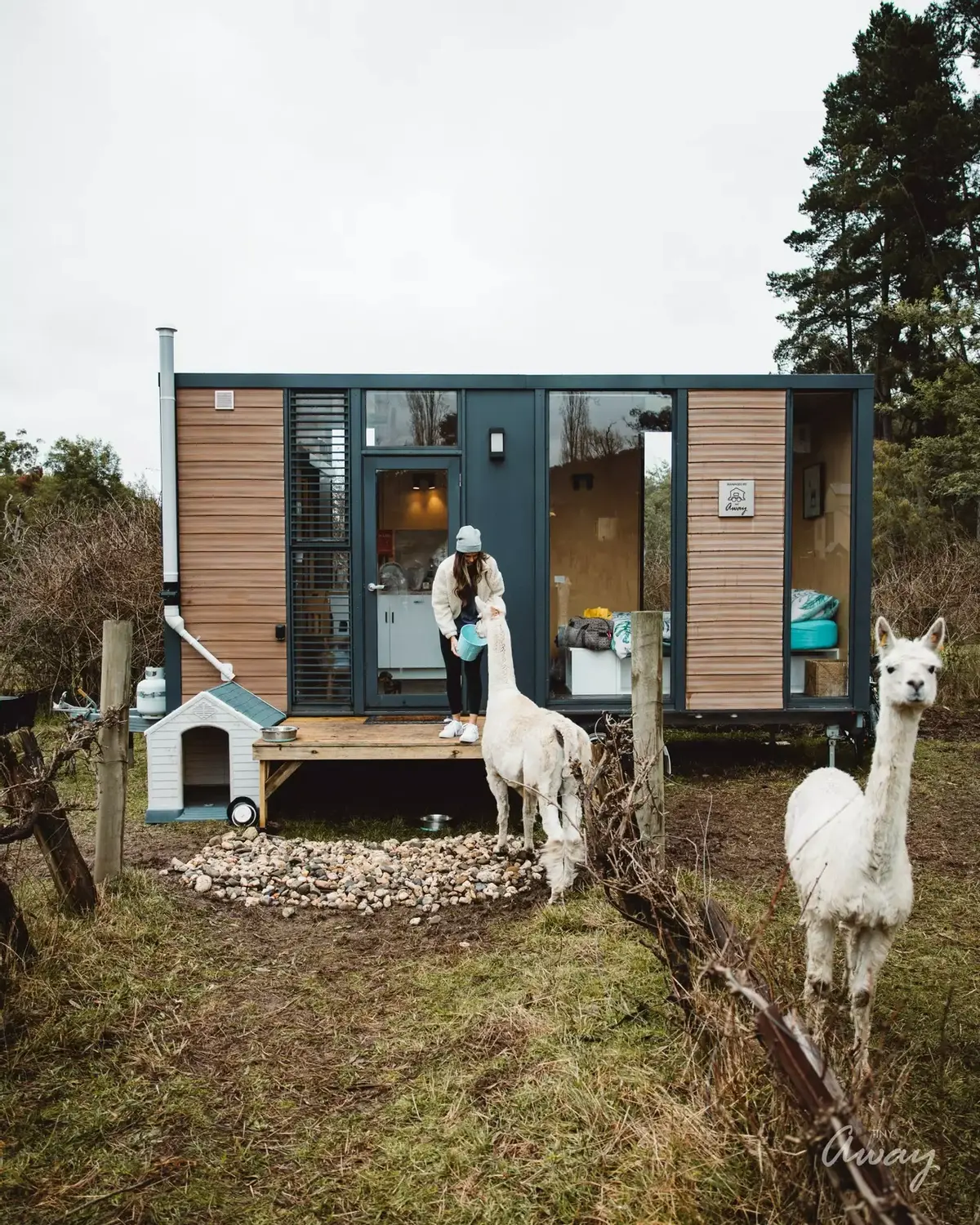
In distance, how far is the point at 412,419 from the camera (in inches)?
300

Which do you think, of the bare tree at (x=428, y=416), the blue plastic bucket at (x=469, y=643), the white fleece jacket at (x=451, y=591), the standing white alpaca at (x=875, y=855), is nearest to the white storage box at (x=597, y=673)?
the blue plastic bucket at (x=469, y=643)

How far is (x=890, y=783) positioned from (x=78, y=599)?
10.8m

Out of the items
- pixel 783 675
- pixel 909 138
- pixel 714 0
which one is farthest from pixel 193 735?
pixel 909 138

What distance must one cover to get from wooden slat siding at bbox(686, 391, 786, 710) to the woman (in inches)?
80.3

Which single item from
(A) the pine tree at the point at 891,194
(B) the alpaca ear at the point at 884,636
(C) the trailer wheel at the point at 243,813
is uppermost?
(A) the pine tree at the point at 891,194

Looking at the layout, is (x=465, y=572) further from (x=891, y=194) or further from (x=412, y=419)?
(x=891, y=194)

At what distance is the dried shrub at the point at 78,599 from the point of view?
11.1 m

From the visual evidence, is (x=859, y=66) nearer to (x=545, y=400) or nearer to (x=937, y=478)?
(x=937, y=478)

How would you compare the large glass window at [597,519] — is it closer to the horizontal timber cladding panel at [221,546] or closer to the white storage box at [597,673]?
the white storage box at [597,673]

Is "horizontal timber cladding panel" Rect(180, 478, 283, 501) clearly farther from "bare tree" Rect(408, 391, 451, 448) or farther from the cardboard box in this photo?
the cardboard box

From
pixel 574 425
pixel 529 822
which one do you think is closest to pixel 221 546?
pixel 574 425

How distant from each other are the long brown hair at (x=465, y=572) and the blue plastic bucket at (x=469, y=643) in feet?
0.93

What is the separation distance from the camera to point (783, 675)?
771 cm

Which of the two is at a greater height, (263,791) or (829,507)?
(829,507)
